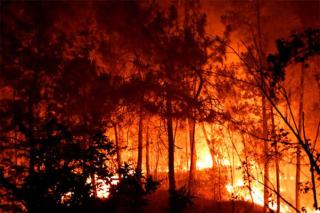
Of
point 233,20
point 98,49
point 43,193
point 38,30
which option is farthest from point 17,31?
point 233,20

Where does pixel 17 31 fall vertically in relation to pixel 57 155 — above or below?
above

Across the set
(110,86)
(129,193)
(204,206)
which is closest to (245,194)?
(204,206)

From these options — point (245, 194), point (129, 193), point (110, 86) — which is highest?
point (110, 86)

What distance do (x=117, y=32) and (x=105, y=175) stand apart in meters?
7.02

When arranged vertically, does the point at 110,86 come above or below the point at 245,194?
above

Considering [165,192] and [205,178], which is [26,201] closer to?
[165,192]

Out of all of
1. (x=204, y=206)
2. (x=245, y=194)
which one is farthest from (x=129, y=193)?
(x=245, y=194)

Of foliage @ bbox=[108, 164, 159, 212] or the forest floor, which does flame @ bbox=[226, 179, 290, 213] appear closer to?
the forest floor

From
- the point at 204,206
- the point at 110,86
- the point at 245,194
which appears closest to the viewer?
the point at 110,86

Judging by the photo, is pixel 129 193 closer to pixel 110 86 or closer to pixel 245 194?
pixel 110 86

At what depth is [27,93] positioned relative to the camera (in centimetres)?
920

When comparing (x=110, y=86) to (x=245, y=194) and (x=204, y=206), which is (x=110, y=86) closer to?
(x=204, y=206)

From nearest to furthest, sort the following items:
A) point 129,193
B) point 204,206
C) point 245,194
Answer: point 129,193 → point 204,206 → point 245,194

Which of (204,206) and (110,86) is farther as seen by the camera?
(204,206)
